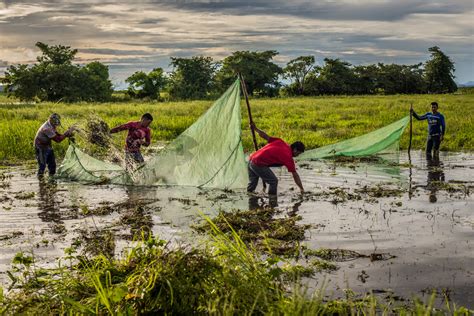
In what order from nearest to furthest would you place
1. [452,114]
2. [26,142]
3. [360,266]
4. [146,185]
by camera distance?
[360,266] < [146,185] < [26,142] < [452,114]

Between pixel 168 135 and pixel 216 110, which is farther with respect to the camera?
pixel 168 135

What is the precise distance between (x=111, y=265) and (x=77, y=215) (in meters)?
4.13

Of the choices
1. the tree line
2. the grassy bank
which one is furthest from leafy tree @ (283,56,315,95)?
the grassy bank

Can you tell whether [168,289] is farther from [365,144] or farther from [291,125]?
[291,125]

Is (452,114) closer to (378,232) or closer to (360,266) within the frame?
(378,232)

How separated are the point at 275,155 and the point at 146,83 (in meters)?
43.2

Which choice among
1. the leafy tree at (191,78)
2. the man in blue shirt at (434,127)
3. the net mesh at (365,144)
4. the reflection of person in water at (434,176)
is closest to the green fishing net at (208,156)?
the reflection of person in water at (434,176)

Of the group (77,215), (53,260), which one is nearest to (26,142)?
(77,215)

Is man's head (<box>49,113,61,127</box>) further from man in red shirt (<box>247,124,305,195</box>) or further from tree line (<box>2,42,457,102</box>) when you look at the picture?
tree line (<box>2,42,457,102</box>)

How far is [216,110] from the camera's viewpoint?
852 centimetres

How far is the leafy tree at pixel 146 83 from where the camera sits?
164 ft

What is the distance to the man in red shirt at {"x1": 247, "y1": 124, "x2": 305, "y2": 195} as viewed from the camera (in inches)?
332

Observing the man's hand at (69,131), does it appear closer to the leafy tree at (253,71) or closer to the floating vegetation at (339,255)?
the floating vegetation at (339,255)

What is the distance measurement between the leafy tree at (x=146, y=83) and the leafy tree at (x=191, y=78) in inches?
63.7
